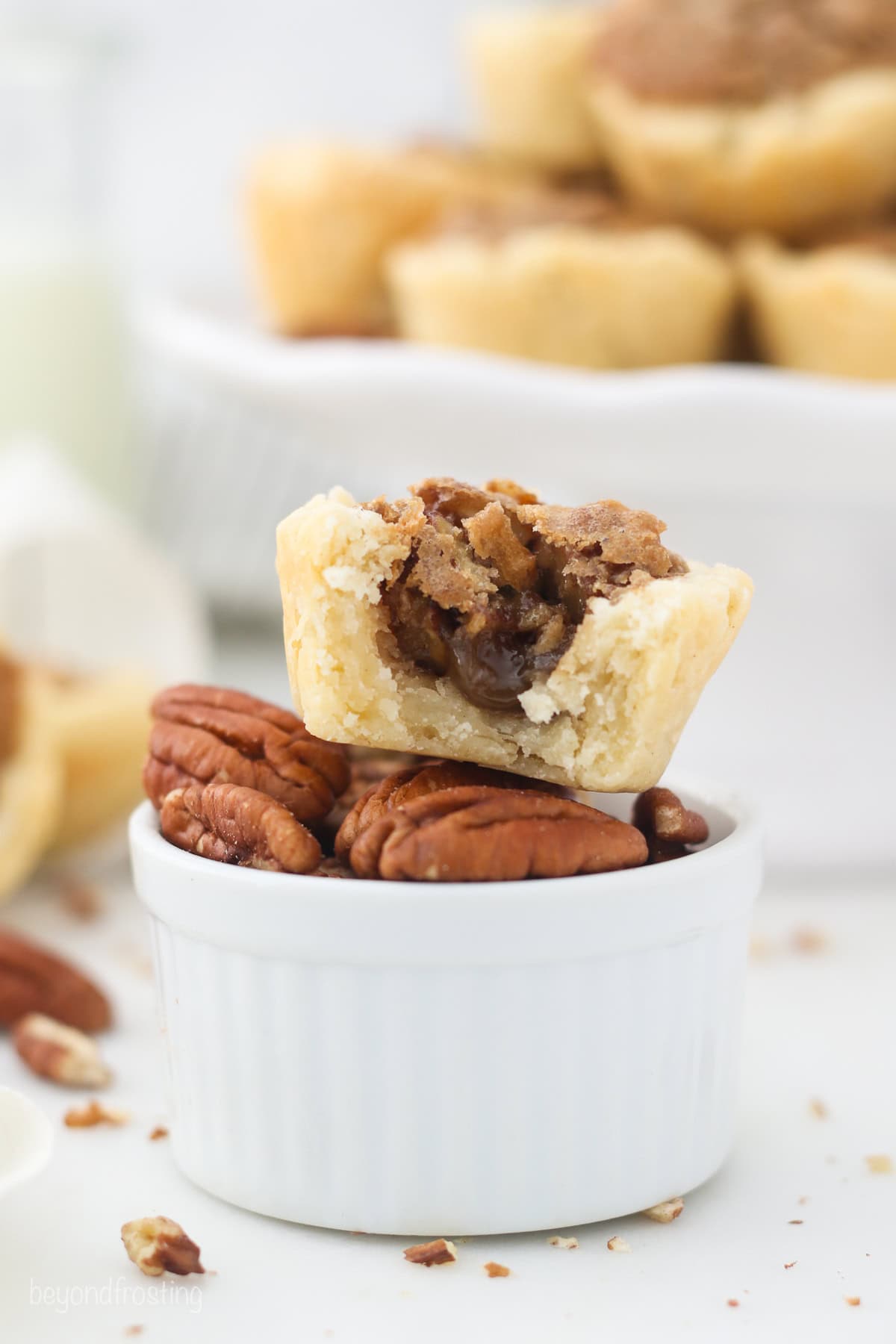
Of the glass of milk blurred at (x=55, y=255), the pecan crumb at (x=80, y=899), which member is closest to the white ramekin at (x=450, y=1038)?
the pecan crumb at (x=80, y=899)

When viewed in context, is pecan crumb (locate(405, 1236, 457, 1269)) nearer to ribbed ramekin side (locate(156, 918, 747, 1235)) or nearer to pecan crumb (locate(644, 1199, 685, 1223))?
ribbed ramekin side (locate(156, 918, 747, 1235))

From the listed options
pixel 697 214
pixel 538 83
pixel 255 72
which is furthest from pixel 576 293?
pixel 255 72

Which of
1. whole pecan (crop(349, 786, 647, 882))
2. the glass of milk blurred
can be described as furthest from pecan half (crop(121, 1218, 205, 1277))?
the glass of milk blurred

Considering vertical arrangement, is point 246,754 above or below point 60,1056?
above

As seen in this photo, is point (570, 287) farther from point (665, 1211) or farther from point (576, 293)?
point (665, 1211)

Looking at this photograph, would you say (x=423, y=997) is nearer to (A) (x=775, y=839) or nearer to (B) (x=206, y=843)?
(B) (x=206, y=843)

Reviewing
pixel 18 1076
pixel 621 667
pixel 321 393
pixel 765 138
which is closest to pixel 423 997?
pixel 621 667

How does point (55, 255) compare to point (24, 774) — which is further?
point (55, 255)
